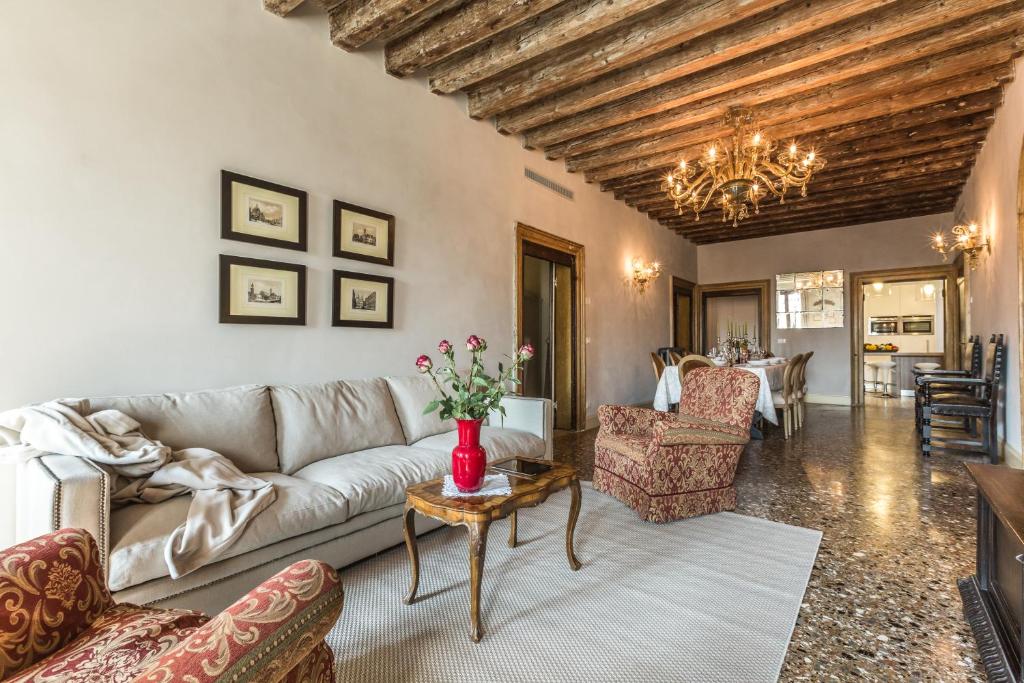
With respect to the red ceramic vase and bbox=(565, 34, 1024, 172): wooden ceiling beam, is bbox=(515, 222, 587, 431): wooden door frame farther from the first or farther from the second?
the red ceramic vase

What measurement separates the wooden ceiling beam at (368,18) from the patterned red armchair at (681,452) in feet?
9.71

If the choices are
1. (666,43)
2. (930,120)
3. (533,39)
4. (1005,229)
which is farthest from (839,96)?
(533,39)

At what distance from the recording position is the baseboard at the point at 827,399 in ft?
27.6

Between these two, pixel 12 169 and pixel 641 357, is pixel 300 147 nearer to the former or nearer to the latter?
pixel 12 169

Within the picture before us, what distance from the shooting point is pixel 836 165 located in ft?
18.5

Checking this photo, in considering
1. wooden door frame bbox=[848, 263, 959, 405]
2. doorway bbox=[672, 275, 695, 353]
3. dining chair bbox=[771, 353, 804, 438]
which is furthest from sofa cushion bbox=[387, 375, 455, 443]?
wooden door frame bbox=[848, 263, 959, 405]

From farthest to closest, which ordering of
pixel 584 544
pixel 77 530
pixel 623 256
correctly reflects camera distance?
1. pixel 623 256
2. pixel 584 544
3. pixel 77 530

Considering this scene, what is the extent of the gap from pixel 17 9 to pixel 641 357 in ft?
22.7

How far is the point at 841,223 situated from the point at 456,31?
761cm

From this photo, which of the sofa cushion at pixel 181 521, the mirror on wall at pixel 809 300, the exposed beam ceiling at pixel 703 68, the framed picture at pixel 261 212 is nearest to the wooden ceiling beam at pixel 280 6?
the exposed beam ceiling at pixel 703 68

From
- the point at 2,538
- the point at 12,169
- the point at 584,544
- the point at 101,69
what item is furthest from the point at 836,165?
the point at 2,538

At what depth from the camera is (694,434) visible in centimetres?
289

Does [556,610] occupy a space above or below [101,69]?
below

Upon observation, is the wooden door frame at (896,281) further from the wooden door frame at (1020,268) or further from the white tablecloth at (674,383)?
the wooden door frame at (1020,268)
